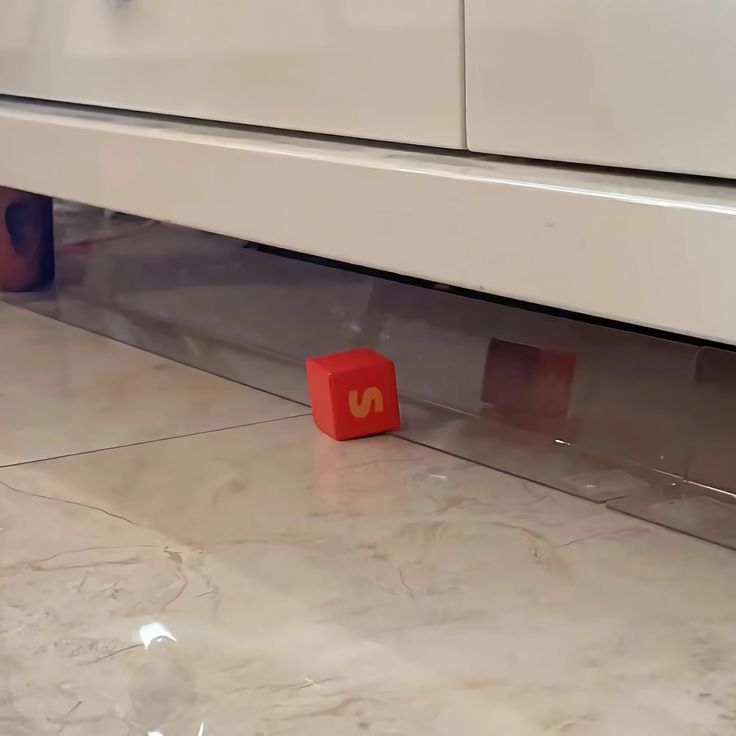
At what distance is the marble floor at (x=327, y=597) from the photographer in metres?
0.54

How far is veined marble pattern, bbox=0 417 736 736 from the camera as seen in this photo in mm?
541

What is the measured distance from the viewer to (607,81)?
1.96 feet

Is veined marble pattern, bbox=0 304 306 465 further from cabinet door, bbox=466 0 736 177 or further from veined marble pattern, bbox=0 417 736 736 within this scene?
cabinet door, bbox=466 0 736 177

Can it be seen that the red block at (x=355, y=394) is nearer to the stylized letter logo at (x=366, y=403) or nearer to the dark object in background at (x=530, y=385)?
the stylized letter logo at (x=366, y=403)

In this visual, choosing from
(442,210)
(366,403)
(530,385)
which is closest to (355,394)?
(366,403)

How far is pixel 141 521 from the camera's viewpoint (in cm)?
76

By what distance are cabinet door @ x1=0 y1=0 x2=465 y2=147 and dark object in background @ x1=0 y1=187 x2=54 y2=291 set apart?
36cm

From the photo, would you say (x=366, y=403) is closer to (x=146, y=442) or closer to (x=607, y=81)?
(x=146, y=442)

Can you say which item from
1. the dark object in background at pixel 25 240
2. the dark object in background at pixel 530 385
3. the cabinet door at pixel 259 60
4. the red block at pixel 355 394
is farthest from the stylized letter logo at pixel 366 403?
the dark object in background at pixel 25 240

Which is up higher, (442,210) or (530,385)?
(442,210)

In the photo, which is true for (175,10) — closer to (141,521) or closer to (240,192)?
(240,192)

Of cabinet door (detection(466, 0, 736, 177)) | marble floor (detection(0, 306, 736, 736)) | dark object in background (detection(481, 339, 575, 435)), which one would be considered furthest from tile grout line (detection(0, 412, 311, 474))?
cabinet door (detection(466, 0, 736, 177))

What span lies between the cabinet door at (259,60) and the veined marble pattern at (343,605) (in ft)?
0.89

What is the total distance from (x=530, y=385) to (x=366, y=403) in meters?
0.15
